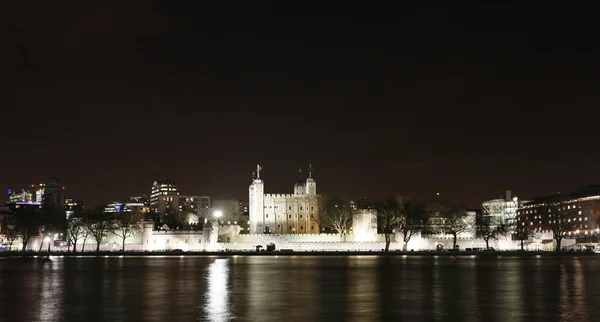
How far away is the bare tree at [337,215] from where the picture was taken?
131 meters

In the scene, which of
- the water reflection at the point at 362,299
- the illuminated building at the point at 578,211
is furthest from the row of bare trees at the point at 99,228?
the water reflection at the point at 362,299

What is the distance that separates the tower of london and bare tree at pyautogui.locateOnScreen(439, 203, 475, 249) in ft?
83.7

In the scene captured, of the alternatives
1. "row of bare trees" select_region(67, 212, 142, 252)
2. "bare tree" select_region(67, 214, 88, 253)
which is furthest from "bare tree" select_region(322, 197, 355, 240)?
"bare tree" select_region(67, 214, 88, 253)

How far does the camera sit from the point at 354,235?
124 metres

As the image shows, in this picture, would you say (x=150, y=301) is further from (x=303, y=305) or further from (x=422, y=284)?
(x=422, y=284)

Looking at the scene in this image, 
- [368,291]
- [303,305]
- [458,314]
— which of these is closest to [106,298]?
[303,305]

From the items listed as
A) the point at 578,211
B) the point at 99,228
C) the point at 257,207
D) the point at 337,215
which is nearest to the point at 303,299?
the point at 99,228

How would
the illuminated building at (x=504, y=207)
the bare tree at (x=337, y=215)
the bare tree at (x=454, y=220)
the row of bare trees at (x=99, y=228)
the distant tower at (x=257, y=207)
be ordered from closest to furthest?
1. the row of bare trees at (x=99, y=228)
2. the bare tree at (x=454, y=220)
3. the bare tree at (x=337, y=215)
4. the distant tower at (x=257, y=207)
5. the illuminated building at (x=504, y=207)

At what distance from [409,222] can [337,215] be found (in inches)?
789

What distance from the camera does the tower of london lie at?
485 ft

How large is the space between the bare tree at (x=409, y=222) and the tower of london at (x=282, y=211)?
26.1m

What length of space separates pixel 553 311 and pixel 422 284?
44.5ft

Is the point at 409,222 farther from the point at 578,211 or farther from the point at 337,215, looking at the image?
the point at 578,211

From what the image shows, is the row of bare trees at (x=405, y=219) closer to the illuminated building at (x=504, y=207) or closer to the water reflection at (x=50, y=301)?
the illuminated building at (x=504, y=207)
